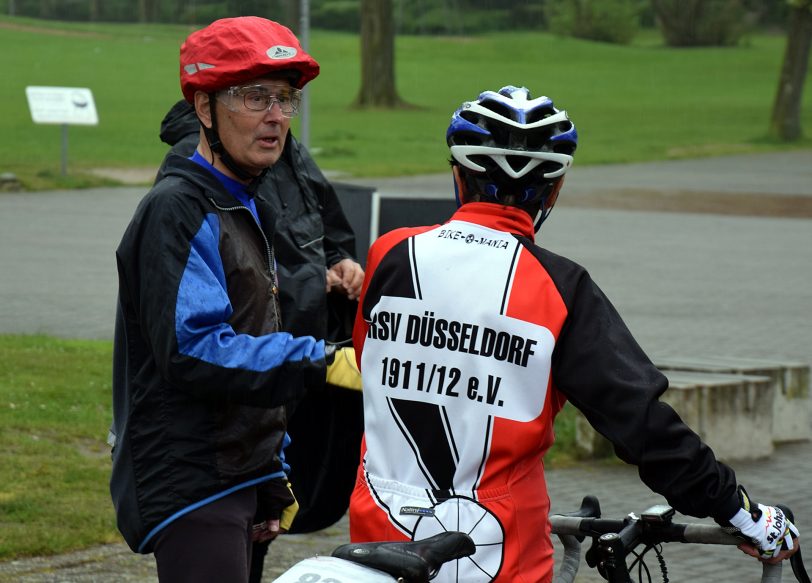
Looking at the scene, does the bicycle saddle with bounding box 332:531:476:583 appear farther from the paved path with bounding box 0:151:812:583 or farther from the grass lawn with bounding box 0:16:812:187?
the grass lawn with bounding box 0:16:812:187

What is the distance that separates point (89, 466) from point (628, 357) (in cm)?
497

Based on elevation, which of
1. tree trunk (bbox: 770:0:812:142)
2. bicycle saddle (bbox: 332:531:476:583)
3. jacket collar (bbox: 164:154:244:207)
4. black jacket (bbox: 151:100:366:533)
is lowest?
tree trunk (bbox: 770:0:812:142)

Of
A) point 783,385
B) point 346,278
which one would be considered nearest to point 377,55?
point 783,385

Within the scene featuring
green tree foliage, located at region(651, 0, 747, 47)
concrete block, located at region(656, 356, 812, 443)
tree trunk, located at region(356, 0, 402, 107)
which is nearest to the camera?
concrete block, located at region(656, 356, 812, 443)

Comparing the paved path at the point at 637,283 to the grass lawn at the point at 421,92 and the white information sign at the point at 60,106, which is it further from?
the grass lawn at the point at 421,92

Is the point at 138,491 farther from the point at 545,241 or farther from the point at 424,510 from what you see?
the point at 545,241

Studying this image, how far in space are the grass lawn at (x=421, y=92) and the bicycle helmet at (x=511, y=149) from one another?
73.8ft

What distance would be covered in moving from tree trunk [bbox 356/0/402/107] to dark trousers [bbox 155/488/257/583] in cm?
4410

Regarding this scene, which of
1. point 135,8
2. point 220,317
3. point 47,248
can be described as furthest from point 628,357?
point 135,8

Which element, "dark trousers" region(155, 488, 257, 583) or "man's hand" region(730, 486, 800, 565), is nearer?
"man's hand" region(730, 486, 800, 565)

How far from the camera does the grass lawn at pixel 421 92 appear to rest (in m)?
34.6

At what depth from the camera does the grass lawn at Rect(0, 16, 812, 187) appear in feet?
113

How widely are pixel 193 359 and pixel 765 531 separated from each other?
3.85 feet

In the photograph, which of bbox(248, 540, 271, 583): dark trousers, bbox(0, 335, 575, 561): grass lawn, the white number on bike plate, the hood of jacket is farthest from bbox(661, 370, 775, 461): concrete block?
the white number on bike plate
